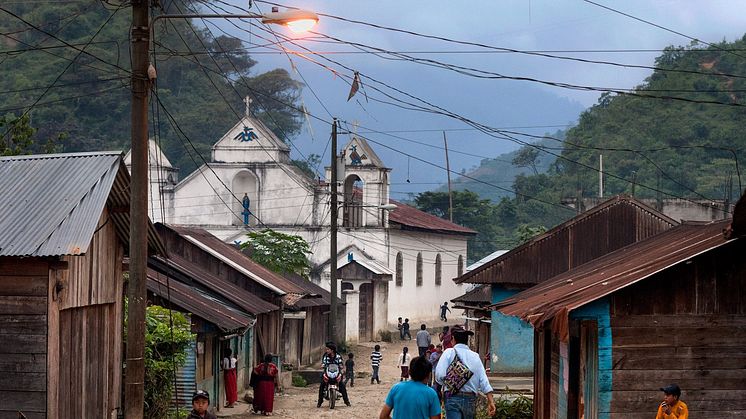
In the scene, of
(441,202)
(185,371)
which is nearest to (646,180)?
(441,202)

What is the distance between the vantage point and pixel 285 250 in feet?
141

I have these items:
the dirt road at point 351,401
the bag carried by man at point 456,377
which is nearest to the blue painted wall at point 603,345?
the bag carried by man at point 456,377

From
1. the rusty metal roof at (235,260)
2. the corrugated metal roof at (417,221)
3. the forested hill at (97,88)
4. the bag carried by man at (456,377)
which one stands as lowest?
the bag carried by man at (456,377)

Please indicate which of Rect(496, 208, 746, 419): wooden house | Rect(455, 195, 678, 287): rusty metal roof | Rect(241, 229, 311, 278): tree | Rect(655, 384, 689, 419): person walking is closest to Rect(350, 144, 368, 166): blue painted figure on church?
Rect(241, 229, 311, 278): tree

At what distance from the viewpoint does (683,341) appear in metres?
14.9

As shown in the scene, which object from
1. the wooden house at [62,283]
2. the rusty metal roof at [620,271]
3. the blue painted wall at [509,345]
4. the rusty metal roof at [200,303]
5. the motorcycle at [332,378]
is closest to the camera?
the wooden house at [62,283]

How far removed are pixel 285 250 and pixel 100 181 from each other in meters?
28.1

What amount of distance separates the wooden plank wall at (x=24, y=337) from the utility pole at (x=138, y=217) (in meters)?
1.50

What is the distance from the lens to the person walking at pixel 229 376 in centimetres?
2727

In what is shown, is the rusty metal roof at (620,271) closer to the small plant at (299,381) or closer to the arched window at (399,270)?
the small plant at (299,381)

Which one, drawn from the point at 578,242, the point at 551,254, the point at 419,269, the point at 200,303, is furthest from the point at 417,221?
the point at 200,303

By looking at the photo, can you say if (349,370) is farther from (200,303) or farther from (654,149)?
(654,149)

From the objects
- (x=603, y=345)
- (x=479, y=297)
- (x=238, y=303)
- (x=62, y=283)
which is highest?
(x=62, y=283)

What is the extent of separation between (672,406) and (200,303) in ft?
44.3
